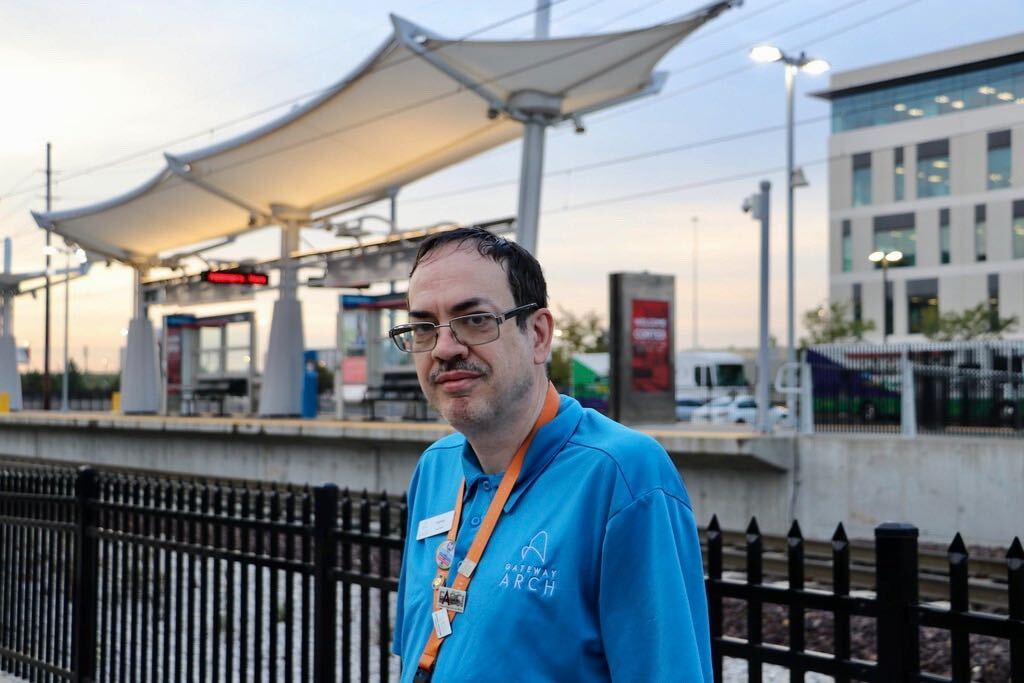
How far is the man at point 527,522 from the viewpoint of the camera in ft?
5.98

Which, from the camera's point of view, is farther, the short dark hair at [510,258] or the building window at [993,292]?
the building window at [993,292]

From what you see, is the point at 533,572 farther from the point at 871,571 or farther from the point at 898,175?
the point at 898,175

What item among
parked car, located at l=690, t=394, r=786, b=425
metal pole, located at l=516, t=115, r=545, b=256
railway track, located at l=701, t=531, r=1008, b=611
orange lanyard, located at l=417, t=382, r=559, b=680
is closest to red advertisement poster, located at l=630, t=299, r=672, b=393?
metal pole, located at l=516, t=115, r=545, b=256

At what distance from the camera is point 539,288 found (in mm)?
2107

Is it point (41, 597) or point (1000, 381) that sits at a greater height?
point (1000, 381)

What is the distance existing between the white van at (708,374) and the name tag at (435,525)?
157ft

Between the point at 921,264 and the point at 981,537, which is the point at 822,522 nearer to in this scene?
the point at 981,537

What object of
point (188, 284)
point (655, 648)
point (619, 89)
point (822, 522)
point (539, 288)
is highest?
point (619, 89)

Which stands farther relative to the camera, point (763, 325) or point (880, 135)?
point (880, 135)

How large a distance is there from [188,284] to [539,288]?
27925mm

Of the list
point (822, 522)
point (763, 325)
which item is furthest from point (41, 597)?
point (763, 325)

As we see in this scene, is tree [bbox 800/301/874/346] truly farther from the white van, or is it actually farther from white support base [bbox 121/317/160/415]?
white support base [bbox 121/317/160/415]

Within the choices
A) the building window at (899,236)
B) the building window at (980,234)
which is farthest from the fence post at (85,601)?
the building window at (899,236)

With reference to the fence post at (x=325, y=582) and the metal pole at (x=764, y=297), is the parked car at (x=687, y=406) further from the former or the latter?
the fence post at (x=325, y=582)
